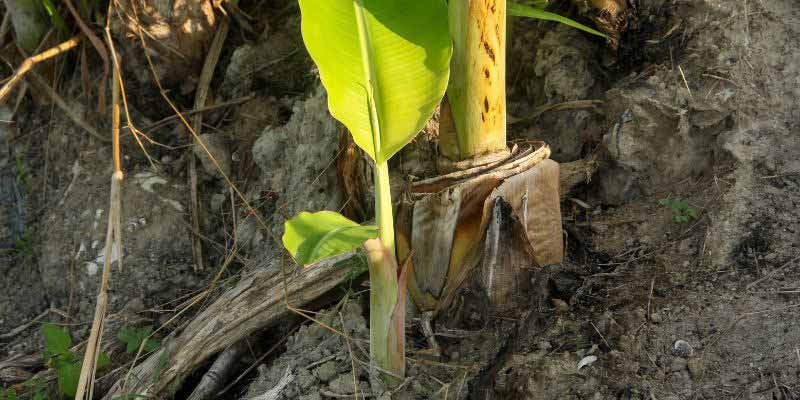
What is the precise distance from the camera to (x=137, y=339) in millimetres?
1669

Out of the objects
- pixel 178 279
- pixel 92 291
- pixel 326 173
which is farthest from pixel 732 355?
pixel 92 291

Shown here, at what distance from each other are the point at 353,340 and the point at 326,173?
1.63ft

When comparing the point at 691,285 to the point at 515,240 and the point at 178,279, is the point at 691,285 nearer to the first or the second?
the point at 515,240

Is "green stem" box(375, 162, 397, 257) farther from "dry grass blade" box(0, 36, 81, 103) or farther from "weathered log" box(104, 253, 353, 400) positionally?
"dry grass blade" box(0, 36, 81, 103)

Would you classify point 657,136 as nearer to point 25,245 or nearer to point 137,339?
point 137,339

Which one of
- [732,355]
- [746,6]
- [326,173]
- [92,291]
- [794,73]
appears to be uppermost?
[746,6]

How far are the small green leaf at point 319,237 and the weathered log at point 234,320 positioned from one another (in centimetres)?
49

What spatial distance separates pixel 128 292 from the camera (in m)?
1.83

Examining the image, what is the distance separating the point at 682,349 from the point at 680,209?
1.26ft

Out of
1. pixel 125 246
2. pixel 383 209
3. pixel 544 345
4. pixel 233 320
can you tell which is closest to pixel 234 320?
pixel 233 320

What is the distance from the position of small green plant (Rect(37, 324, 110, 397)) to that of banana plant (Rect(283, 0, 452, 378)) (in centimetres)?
81

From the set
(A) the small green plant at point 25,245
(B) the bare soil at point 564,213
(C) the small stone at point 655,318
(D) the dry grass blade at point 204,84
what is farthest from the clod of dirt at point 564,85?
(A) the small green plant at point 25,245

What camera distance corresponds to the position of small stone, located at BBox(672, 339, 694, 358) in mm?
1218

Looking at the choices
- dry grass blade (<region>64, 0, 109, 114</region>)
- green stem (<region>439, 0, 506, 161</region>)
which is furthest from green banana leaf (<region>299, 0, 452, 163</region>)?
dry grass blade (<region>64, 0, 109, 114</region>)
